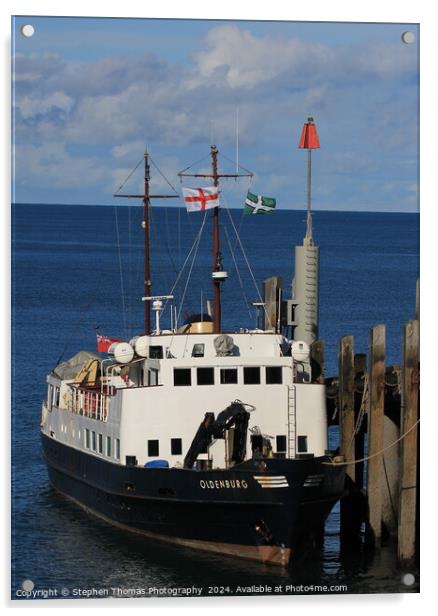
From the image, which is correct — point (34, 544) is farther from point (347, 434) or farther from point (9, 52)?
point (9, 52)

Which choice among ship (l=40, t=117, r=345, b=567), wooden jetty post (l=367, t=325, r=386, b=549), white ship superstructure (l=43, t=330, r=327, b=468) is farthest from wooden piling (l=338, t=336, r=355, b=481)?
wooden jetty post (l=367, t=325, r=386, b=549)

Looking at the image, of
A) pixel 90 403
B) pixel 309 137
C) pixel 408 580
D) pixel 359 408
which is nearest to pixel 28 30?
pixel 309 137

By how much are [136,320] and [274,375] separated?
2763cm

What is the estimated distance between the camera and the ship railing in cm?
3844

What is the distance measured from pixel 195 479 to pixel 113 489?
10.0ft

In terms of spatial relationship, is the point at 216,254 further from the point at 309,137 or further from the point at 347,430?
the point at 347,430

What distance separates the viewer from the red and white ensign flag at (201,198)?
1318 inches

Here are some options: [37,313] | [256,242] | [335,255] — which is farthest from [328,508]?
[256,242]

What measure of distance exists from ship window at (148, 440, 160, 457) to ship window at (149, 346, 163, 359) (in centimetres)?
213

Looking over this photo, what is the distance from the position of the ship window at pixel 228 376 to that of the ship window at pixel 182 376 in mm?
704

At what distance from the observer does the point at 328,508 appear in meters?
35.3

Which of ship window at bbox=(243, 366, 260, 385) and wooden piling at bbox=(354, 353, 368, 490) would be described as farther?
wooden piling at bbox=(354, 353, 368, 490)

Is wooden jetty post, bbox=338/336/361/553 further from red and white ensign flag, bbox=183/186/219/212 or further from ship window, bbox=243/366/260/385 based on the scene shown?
red and white ensign flag, bbox=183/186/219/212

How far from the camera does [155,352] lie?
37344 millimetres
